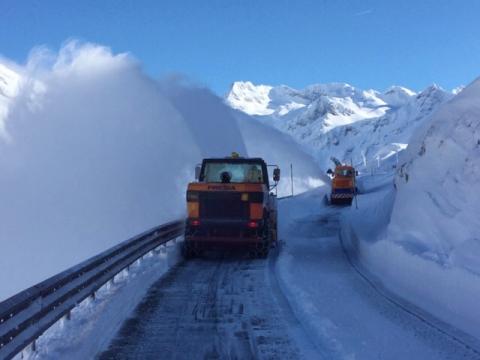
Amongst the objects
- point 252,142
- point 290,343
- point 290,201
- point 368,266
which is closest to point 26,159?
point 290,201

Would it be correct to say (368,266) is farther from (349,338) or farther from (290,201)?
(290,201)

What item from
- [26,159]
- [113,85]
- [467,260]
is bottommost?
[467,260]

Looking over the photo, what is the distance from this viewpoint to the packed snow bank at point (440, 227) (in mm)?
6922

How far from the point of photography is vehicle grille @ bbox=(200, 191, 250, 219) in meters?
12.5

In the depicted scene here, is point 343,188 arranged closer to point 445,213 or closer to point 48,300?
point 445,213

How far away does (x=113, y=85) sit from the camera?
32.4 meters

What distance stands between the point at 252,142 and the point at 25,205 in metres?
30.1

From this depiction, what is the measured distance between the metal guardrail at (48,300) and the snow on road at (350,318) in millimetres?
A: 3040

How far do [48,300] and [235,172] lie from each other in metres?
7.81

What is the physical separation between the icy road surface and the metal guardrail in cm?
80

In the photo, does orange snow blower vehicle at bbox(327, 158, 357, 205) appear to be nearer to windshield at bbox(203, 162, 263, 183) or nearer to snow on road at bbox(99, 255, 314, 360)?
windshield at bbox(203, 162, 263, 183)

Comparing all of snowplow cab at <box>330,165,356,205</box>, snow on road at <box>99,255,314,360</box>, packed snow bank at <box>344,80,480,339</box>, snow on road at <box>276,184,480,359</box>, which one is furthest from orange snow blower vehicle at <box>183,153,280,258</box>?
snowplow cab at <box>330,165,356,205</box>

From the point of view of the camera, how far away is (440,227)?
8812 millimetres

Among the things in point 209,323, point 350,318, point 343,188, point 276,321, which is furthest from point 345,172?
point 209,323
